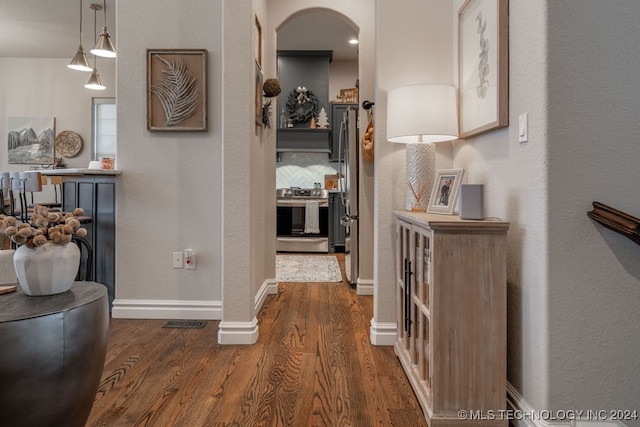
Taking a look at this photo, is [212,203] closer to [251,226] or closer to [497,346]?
[251,226]

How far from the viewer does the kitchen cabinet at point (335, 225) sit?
6.20m

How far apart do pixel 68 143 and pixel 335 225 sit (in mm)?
4514

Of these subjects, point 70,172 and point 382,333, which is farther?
point 70,172

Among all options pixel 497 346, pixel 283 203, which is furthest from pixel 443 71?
pixel 283 203

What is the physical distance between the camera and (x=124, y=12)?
302cm

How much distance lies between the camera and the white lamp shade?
84.3 inches

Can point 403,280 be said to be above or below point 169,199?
below

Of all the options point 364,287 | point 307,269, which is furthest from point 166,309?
point 307,269

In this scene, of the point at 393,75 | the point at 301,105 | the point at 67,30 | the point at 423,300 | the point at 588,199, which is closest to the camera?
the point at 588,199

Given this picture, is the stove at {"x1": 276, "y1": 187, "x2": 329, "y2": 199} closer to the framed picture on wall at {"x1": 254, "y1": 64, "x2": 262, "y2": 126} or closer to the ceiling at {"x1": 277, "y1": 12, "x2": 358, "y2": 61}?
the ceiling at {"x1": 277, "y1": 12, "x2": 358, "y2": 61}

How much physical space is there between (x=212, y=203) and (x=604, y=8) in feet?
8.33

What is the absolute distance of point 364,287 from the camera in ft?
12.5

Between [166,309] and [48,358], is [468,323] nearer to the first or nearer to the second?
[48,358]

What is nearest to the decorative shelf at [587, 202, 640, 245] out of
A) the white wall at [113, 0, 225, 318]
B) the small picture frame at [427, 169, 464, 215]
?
the small picture frame at [427, 169, 464, 215]
